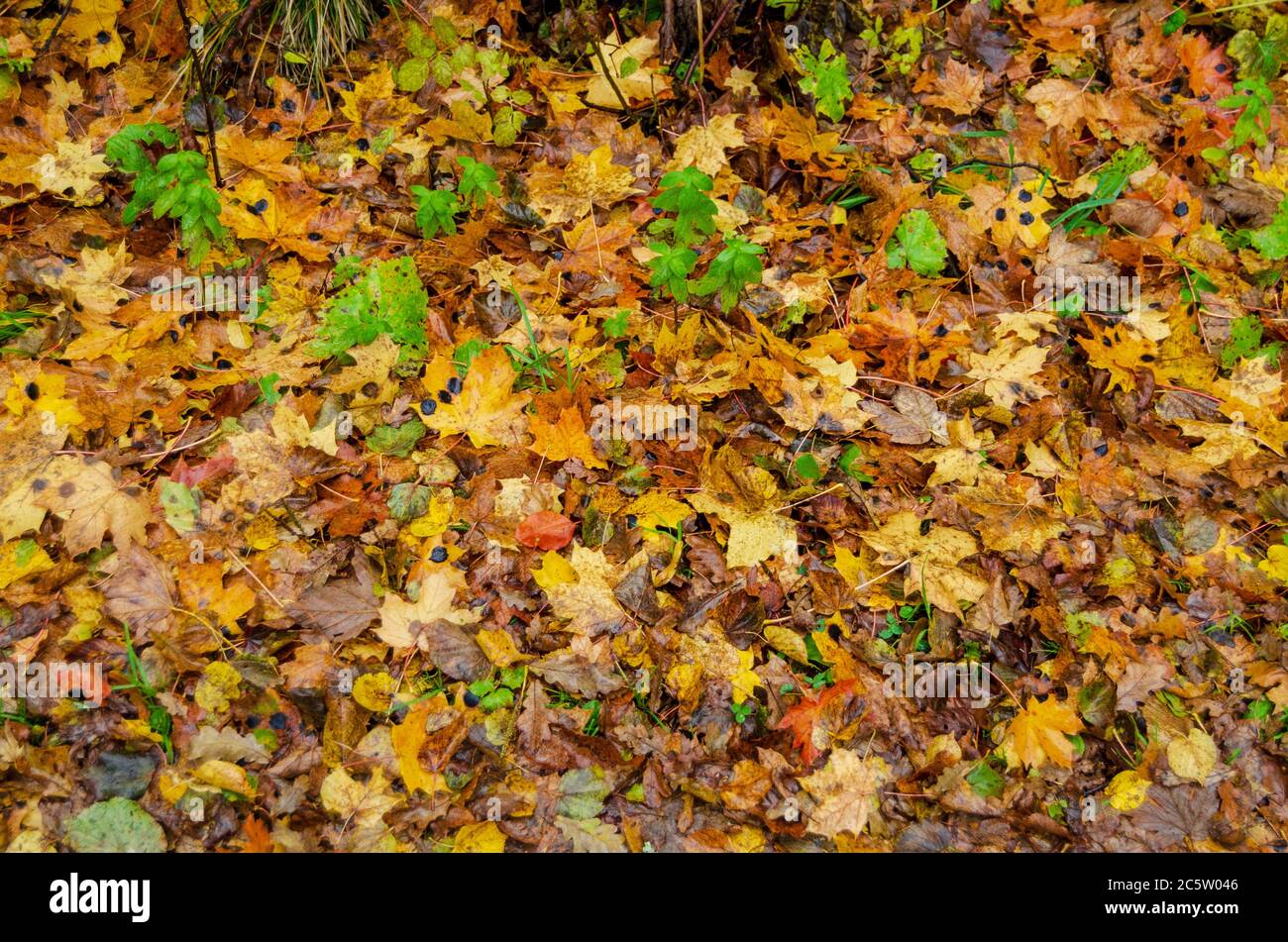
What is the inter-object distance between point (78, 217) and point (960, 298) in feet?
9.49

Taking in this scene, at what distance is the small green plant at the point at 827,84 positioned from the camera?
2752 millimetres

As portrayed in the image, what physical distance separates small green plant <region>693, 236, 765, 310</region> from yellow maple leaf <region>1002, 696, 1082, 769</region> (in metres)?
1.44

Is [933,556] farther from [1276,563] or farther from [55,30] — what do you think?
[55,30]

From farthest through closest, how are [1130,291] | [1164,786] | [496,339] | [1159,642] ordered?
[1130,291] → [496,339] → [1159,642] → [1164,786]

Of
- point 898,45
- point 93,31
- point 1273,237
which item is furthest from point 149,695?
point 1273,237

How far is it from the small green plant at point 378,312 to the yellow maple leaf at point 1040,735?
2.02 m

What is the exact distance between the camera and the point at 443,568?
209 cm

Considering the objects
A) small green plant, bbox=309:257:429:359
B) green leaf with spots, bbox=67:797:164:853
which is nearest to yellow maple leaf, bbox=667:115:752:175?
small green plant, bbox=309:257:429:359

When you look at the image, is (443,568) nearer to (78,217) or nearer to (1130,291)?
(78,217)

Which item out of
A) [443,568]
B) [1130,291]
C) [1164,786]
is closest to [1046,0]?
[1130,291]

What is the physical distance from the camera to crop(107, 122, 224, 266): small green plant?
234 centimetres

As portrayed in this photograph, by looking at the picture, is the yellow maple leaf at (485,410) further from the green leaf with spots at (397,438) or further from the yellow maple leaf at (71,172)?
the yellow maple leaf at (71,172)

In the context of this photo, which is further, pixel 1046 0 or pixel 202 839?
pixel 1046 0

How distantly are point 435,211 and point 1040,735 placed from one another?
240cm
